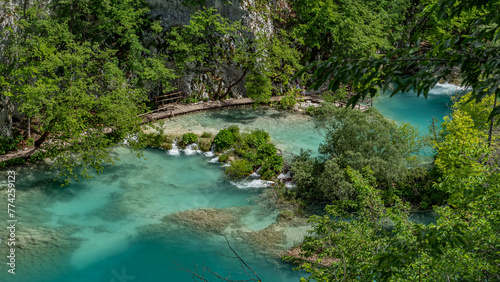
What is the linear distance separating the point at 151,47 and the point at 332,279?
2722cm

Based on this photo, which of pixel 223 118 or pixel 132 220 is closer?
pixel 132 220

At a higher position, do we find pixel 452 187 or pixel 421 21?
Result: pixel 421 21

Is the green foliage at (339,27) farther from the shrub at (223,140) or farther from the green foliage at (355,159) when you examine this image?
the green foliage at (355,159)

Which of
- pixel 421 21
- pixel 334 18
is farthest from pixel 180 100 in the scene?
pixel 421 21

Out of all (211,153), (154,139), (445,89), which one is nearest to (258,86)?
(211,153)

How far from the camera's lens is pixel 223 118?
3036 cm

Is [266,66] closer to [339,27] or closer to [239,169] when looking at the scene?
[339,27]

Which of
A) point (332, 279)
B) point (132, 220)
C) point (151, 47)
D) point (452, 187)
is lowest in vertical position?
point (132, 220)

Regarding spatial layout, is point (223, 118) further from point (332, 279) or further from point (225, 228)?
point (332, 279)

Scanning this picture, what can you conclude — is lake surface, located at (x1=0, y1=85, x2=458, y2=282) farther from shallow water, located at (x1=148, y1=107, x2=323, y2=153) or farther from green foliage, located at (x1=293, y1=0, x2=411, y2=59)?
green foliage, located at (x1=293, y1=0, x2=411, y2=59)

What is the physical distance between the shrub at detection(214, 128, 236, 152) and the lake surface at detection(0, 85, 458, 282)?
3.79 feet

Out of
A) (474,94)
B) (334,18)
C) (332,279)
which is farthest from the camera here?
(334,18)

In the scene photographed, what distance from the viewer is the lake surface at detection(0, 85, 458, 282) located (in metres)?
15.8

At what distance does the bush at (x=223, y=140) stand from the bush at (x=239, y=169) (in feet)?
7.27
